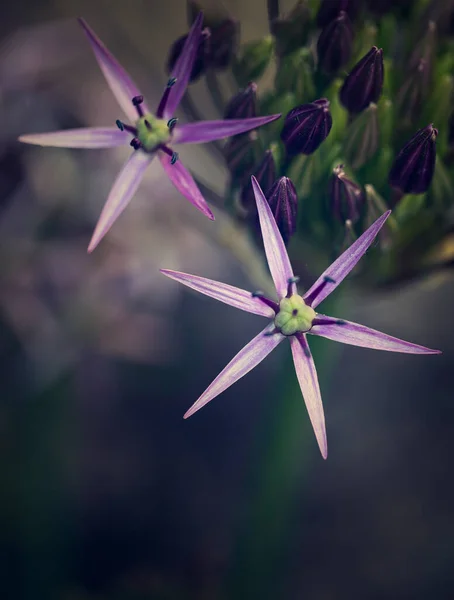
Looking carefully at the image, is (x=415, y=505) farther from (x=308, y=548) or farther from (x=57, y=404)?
(x=57, y=404)

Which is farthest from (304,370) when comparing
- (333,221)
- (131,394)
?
(131,394)

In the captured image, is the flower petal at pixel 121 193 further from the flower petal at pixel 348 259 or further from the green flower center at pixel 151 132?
the flower petal at pixel 348 259

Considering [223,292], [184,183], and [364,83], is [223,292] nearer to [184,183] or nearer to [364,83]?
[184,183]

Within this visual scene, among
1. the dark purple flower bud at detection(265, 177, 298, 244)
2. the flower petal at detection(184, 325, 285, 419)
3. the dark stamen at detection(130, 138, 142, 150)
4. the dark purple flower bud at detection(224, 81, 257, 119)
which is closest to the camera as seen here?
the flower petal at detection(184, 325, 285, 419)

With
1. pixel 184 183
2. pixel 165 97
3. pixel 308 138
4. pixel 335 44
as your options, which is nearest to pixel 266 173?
pixel 308 138

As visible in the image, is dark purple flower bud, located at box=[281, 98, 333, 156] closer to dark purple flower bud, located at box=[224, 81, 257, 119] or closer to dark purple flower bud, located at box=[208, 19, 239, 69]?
dark purple flower bud, located at box=[224, 81, 257, 119]

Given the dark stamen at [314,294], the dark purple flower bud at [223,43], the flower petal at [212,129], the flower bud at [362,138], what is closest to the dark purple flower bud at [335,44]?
the flower bud at [362,138]

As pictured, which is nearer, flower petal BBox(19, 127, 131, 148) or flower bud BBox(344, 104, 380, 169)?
flower petal BBox(19, 127, 131, 148)

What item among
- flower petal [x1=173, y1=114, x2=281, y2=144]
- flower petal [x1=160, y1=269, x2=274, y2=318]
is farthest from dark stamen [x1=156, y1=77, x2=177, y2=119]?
flower petal [x1=160, y1=269, x2=274, y2=318]

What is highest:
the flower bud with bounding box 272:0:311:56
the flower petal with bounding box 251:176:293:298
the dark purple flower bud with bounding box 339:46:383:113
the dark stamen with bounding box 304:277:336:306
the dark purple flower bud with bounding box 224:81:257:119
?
the flower bud with bounding box 272:0:311:56
